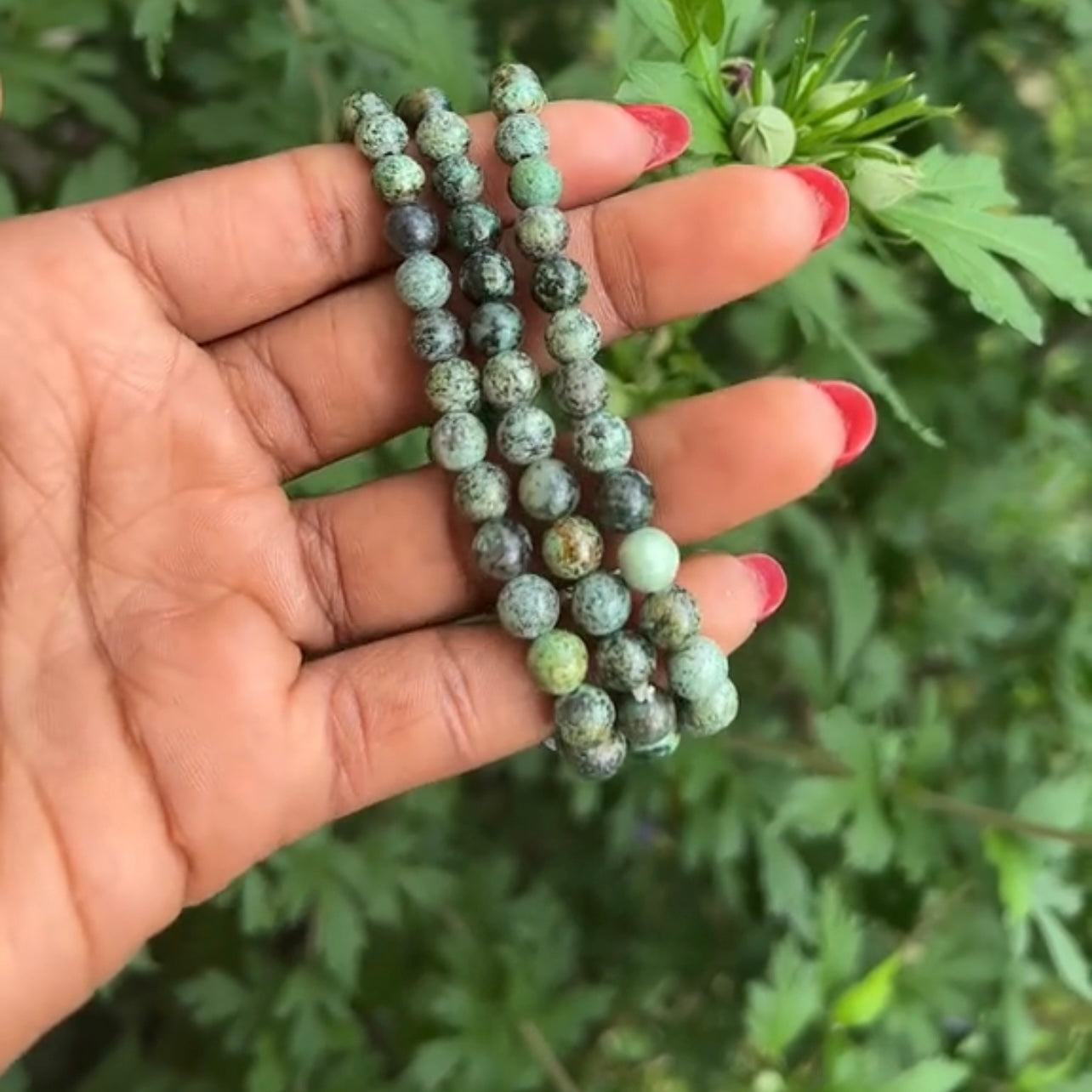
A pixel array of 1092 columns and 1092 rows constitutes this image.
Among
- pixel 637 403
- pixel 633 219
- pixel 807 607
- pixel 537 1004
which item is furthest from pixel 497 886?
pixel 633 219

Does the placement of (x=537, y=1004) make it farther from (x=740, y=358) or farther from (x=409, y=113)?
(x=409, y=113)

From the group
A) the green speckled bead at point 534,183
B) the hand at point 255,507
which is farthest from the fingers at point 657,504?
the green speckled bead at point 534,183

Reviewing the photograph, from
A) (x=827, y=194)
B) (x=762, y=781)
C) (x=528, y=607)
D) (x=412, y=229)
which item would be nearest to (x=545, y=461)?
(x=528, y=607)

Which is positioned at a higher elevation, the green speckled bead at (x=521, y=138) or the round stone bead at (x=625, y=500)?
the green speckled bead at (x=521, y=138)

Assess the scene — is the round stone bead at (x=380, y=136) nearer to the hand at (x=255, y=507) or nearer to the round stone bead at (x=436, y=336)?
the hand at (x=255, y=507)

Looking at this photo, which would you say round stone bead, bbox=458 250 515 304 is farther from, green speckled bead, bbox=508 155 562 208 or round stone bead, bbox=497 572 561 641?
round stone bead, bbox=497 572 561 641

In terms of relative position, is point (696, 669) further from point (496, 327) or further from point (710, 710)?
point (496, 327)

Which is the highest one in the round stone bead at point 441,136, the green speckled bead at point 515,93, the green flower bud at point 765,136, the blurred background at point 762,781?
the green speckled bead at point 515,93

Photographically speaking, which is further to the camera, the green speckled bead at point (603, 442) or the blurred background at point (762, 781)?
the blurred background at point (762, 781)
